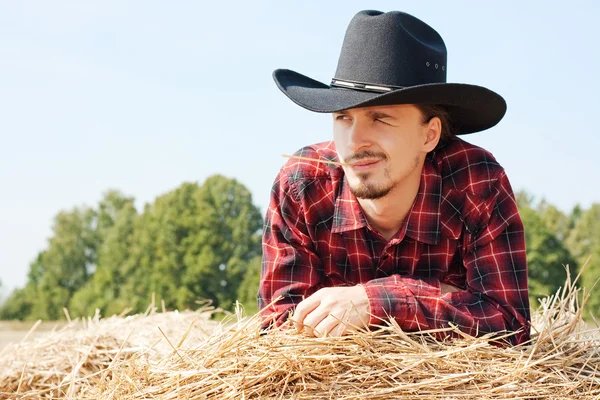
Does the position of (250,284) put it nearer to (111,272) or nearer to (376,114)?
(111,272)

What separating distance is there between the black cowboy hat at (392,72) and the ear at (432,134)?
91 millimetres

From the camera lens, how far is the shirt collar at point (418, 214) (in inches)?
127

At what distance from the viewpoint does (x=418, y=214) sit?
10.7 ft

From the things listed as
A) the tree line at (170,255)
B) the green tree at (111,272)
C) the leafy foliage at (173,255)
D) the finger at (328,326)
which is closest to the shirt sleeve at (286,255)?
the finger at (328,326)

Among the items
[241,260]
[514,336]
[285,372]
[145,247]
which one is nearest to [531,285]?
[241,260]

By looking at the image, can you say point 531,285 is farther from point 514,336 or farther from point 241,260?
point 514,336

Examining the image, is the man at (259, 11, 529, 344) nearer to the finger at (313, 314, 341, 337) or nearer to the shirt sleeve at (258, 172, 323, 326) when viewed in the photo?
the shirt sleeve at (258, 172, 323, 326)

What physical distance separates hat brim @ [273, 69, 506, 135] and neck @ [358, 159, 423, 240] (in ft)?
1.14

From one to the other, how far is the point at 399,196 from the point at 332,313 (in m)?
0.83

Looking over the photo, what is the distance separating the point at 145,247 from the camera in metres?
11.6

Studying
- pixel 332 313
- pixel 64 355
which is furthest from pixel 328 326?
pixel 64 355

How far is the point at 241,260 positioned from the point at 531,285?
6.24 metres

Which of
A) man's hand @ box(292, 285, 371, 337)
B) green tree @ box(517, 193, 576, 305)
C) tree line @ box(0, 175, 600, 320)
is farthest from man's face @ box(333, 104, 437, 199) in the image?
green tree @ box(517, 193, 576, 305)

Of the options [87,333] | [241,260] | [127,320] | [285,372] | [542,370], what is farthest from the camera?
[241,260]
